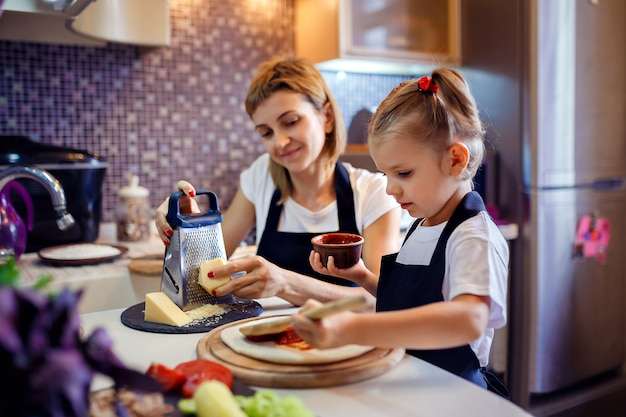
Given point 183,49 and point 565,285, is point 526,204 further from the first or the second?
point 183,49

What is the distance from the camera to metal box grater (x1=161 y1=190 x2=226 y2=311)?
1176mm

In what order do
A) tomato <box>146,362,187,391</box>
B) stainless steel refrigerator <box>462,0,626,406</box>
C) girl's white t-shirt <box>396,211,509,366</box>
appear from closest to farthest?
1. tomato <box>146,362,187,391</box>
2. girl's white t-shirt <box>396,211,509,366</box>
3. stainless steel refrigerator <box>462,0,626,406</box>

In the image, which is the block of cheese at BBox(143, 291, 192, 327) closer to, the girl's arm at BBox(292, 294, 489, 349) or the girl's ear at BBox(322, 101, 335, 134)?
the girl's arm at BBox(292, 294, 489, 349)

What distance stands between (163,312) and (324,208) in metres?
0.72

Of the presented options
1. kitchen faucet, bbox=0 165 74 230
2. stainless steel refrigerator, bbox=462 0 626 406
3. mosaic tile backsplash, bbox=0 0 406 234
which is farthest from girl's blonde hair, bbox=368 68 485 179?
mosaic tile backsplash, bbox=0 0 406 234

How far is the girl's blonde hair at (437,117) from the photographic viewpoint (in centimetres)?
103

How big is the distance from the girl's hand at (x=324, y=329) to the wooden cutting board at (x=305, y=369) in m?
0.05

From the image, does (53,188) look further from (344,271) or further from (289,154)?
(344,271)

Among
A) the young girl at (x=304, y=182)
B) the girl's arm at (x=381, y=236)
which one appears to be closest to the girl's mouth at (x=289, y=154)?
the young girl at (x=304, y=182)

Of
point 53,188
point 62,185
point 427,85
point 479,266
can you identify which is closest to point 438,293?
point 479,266

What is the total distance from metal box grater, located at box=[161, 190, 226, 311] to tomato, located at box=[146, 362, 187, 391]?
40 cm

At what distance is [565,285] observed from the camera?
2.45 meters

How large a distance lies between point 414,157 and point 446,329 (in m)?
0.33

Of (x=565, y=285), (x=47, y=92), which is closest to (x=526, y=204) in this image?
(x=565, y=285)
